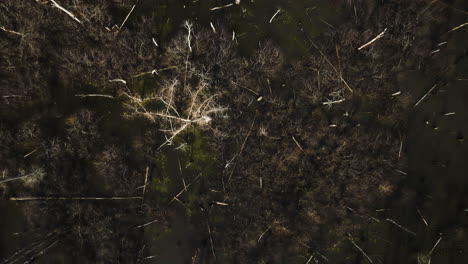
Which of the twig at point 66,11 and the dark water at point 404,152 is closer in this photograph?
the twig at point 66,11

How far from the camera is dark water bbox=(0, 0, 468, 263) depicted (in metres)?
6.19

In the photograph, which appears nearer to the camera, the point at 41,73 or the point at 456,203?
the point at 41,73

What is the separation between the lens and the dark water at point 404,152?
244 inches

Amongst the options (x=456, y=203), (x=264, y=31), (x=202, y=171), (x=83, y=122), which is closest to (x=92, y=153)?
(x=83, y=122)

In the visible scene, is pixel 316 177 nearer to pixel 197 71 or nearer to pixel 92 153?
pixel 197 71

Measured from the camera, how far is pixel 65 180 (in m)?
6.05

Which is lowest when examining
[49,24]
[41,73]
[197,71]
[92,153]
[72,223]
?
[72,223]

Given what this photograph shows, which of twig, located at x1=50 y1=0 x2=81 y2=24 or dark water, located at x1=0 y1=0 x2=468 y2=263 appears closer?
twig, located at x1=50 y1=0 x2=81 y2=24

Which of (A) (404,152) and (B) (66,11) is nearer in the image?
(B) (66,11)

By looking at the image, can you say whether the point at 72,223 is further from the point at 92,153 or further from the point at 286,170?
the point at 286,170

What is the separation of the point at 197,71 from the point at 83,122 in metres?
2.92

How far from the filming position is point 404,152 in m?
6.32

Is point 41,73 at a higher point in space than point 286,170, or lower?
higher

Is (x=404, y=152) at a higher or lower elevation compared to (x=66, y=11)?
lower
